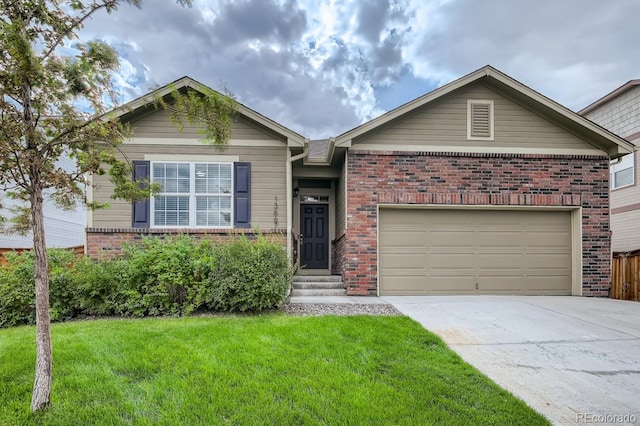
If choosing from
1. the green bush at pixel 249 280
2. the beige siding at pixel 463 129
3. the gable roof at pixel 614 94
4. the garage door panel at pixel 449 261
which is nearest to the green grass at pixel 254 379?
the green bush at pixel 249 280

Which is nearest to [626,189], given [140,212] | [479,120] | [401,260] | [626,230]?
[626,230]

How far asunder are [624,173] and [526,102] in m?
6.11

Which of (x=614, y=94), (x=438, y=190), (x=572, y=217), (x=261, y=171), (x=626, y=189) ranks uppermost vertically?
(x=614, y=94)

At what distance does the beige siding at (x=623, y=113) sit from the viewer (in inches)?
440

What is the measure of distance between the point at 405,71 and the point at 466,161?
14.9 metres

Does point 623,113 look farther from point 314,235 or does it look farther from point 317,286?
point 317,286

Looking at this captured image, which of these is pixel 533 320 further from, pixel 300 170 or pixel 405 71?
pixel 405 71

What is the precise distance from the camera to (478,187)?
8.33 metres

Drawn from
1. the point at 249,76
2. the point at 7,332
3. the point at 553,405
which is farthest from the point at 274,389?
the point at 249,76

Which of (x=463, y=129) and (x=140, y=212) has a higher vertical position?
(x=463, y=129)

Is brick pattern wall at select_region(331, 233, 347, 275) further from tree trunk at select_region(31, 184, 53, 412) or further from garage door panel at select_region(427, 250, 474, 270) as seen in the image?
tree trunk at select_region(31, 184, 53, 412)

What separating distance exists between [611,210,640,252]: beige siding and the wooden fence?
2.81 metres

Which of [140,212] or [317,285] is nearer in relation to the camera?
[140,212]

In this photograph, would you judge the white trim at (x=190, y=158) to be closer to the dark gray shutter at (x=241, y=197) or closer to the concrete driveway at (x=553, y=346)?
the dark gray shutter at (x=241, y=197)
